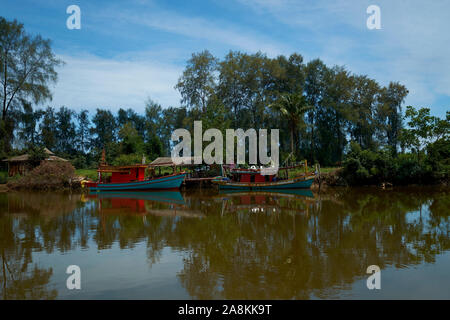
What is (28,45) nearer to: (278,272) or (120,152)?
(120,152)

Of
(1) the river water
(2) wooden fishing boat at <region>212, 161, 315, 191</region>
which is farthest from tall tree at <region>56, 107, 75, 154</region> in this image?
(1) the river water

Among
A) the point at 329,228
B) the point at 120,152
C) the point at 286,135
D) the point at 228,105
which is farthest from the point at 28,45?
the point at 329,228

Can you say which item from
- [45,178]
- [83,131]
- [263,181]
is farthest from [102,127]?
[263,181]

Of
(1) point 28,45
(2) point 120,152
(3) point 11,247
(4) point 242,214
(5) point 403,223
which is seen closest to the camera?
(3) point 11,247

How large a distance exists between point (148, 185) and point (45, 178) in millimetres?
10231

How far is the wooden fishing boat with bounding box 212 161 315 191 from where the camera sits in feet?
87.2

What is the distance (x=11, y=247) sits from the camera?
8648 mm

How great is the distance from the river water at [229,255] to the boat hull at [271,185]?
13.0 m

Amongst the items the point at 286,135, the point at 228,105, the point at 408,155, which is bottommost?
the point at 408,155

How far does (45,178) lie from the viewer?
30.2 meters

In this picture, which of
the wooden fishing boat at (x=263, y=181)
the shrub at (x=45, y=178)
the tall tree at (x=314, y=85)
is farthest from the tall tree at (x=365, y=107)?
the shrub at (x=45, y=178)

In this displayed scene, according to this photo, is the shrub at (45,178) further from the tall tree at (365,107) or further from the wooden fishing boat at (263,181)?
the tall tree at (365,107)

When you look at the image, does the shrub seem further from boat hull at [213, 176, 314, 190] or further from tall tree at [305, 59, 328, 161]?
tall tree at [305, 59, 328, 161]

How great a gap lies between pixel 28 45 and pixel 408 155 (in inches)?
1518
